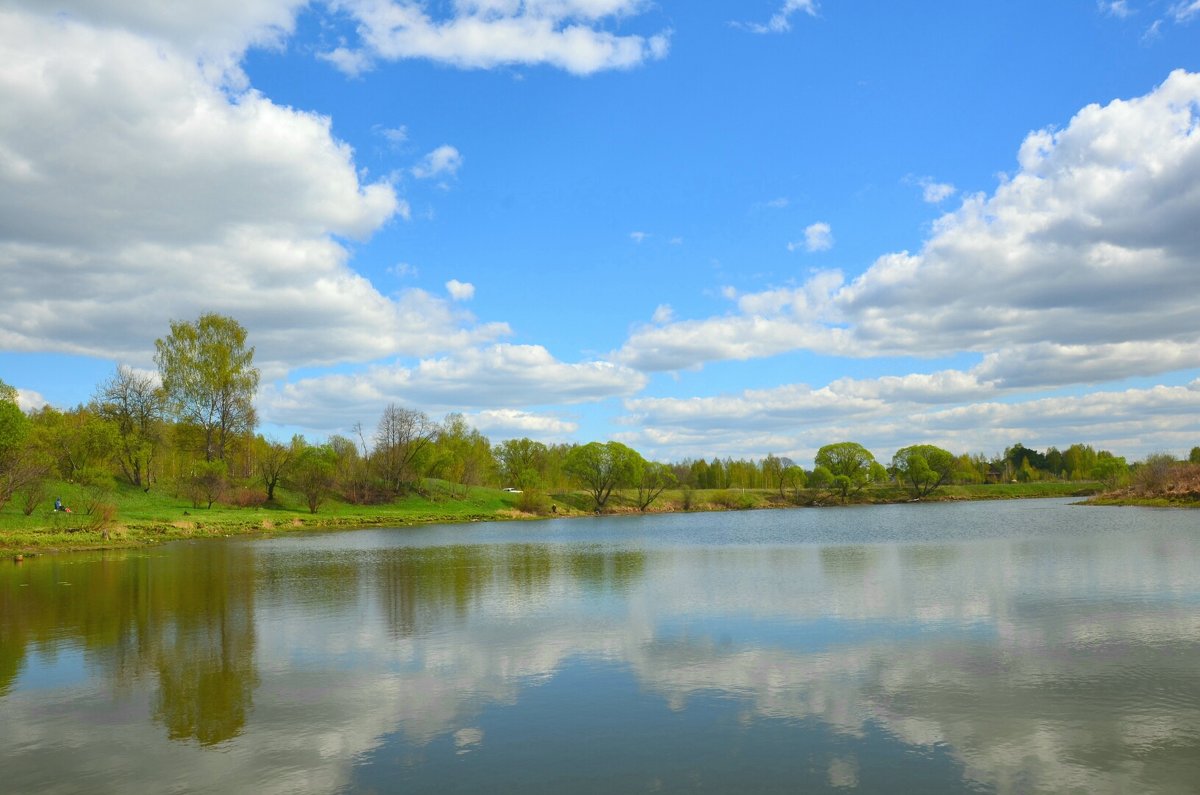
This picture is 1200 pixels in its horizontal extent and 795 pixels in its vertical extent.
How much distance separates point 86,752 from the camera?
35.8ft

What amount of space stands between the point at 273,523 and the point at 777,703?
66720mm

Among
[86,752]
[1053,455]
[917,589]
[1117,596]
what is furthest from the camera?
[1053,455]

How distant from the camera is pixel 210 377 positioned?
78438 mm

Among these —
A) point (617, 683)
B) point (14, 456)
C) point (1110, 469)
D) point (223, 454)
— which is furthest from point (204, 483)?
point (1110, 469)

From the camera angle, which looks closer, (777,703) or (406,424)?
(777,703)

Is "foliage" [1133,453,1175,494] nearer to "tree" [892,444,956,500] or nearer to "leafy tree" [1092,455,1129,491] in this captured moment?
"leafy tree" [1092,455,1129,491]

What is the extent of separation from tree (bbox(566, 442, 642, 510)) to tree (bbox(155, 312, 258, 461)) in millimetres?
51839

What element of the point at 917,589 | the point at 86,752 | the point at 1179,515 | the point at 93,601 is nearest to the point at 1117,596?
the point at 917,589

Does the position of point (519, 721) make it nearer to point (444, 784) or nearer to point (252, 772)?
point (444, 784)

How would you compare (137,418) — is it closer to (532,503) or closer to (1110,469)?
(532,503)

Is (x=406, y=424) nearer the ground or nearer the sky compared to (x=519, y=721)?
nearer the sky

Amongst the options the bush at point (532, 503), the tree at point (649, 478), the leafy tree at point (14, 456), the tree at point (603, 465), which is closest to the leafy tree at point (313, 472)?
the bush at point (532, 503)

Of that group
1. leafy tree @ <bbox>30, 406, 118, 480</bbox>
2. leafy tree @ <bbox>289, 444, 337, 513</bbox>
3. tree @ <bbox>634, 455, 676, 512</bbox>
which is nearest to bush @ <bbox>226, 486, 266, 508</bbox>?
leafy tree @ <bbox>289, 444, 337, 513</bbox>

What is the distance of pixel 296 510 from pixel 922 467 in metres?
109
